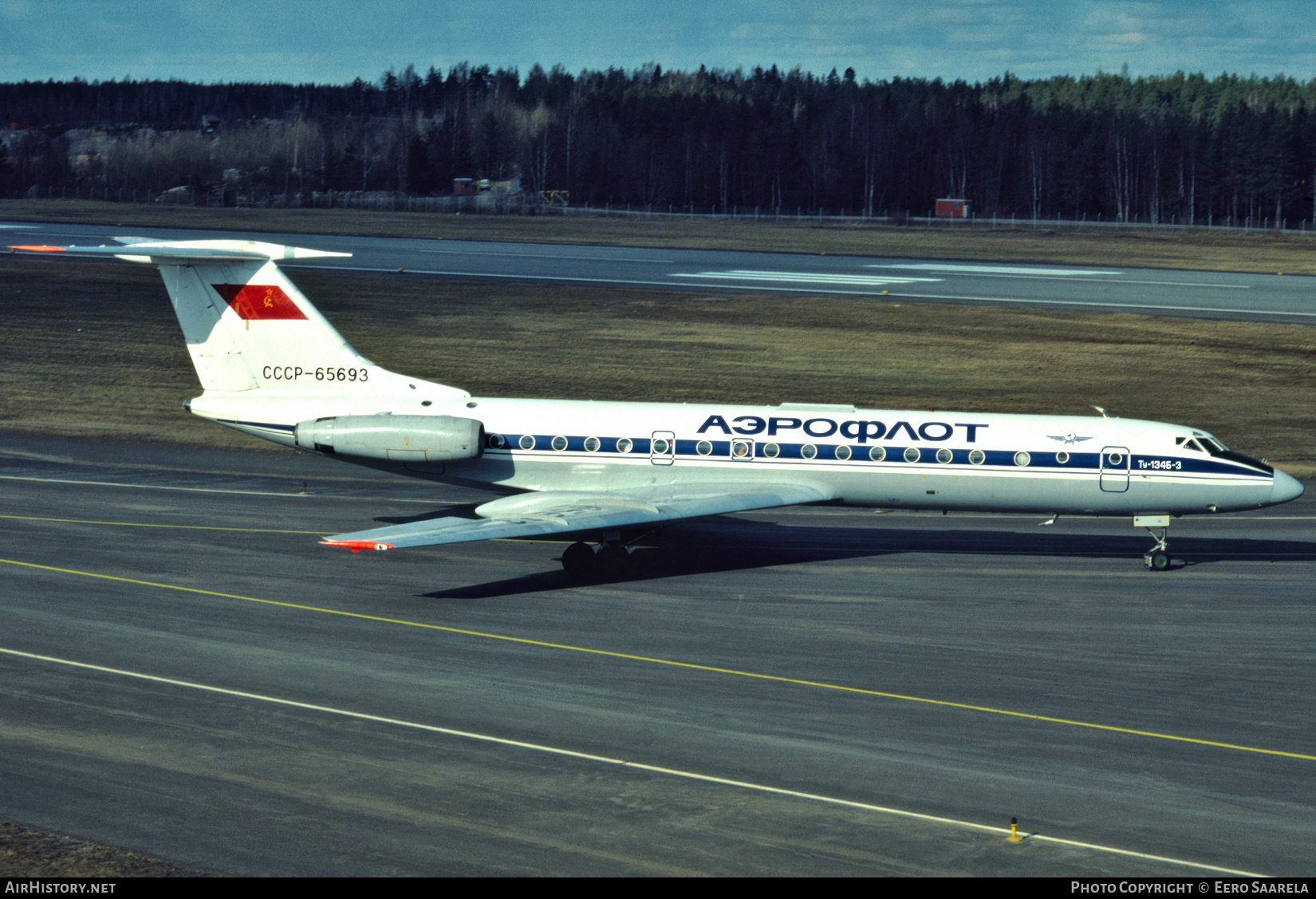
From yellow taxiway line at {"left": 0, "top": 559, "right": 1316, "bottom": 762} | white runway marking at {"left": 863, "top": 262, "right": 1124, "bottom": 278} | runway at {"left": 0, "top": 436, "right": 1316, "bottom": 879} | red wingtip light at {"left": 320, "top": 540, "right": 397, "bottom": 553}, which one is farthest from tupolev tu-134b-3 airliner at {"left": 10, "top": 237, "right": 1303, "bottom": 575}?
white runway marking at {"left": 863, "top": 262, "right": 1124, "bottom": 278}

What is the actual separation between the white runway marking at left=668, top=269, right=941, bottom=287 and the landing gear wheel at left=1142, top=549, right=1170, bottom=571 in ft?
150

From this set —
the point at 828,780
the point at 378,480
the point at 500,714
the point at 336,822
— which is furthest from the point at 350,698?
the point at 378,480

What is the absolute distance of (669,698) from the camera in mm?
20078

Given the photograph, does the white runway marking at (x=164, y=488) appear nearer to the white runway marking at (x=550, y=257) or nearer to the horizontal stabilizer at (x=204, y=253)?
the horizontal stabilizer at (x=204, y=253)

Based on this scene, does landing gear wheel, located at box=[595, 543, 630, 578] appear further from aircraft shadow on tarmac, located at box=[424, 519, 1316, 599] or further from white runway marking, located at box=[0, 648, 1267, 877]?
white runway marking, located at box=[0, 648, 1267, 877]

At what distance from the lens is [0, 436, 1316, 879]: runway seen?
15.2m

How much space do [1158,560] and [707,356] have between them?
27.9m

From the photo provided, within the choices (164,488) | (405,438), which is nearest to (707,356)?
(164,488)

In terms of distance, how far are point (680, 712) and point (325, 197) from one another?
156444 millimetres

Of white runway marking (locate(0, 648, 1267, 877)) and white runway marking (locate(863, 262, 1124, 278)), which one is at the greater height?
white runway marking (locate(863, 262, 1124, 278))

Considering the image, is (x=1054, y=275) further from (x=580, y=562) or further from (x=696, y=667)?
(x=696, y=667)

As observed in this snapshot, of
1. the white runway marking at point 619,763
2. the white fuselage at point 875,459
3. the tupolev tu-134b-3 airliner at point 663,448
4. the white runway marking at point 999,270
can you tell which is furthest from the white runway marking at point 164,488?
the white runway marking at point 999,270

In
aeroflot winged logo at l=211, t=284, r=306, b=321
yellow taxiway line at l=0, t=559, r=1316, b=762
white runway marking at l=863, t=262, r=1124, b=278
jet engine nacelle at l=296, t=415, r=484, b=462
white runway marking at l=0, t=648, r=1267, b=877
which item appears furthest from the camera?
white runway marking at l=863, t=262, r=1124, b=278

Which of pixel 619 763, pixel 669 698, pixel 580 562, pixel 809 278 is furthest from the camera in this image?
pixel 809 278
